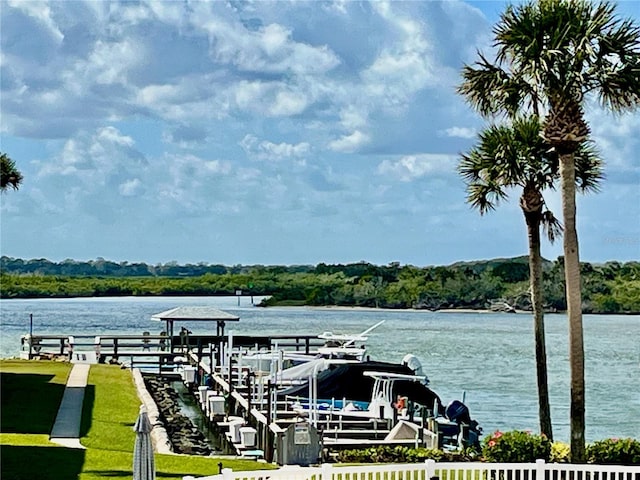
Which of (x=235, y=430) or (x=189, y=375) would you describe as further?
(x=189, y=375)

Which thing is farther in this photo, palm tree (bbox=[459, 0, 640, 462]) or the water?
the water

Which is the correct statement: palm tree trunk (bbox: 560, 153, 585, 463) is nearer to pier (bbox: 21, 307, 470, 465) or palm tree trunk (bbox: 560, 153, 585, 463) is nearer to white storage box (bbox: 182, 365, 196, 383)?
pier (bbox: 21, 307, 470, 465)

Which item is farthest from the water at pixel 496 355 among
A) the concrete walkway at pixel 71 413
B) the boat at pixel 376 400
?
the concrete walkway at pixel 71 413

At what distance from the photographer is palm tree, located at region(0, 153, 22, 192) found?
30.5 metres

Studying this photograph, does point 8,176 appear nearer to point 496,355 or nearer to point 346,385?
point 346,385

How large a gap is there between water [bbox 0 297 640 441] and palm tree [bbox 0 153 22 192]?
19.0 metres

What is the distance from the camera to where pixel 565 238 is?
19.4 m

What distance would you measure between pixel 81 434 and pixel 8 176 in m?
9.75

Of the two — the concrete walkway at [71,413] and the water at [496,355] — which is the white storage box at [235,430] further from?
the water at [496,355]

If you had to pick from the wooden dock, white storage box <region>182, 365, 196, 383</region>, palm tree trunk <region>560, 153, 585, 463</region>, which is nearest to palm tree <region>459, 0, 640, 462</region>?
palm tree trunk <region>560, 153, 585, 463</region>

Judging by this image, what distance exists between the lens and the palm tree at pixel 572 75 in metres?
19.2

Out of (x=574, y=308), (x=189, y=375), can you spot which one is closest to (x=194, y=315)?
(x=189, y=375)

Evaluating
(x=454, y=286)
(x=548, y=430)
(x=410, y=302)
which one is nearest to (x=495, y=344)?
(x=454, y=286)

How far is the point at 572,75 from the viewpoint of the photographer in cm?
1931
